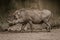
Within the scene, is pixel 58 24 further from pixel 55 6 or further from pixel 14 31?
pixel 14 31

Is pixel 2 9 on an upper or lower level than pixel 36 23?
upper

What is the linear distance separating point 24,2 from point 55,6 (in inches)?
51.6

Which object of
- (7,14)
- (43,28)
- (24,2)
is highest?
(24,2)

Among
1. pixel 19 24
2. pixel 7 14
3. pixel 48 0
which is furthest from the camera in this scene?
pixel 48 0

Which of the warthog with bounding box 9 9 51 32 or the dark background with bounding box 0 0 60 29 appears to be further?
the dark background with bounding box 0 0 60 29

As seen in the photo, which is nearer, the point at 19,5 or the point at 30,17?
the point at 30,17

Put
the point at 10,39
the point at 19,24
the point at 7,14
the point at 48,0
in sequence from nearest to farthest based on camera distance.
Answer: the point at 10,39
the point at 19,24
the point at 7,14
the point at 48,0

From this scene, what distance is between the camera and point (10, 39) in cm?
432

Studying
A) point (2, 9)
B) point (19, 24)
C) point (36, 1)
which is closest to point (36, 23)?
point (19, 24)

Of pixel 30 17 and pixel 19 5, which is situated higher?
pixel 19 5

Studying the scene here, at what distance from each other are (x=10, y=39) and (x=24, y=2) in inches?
93.8

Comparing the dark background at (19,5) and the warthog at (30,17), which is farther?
the dark background at (19,5)

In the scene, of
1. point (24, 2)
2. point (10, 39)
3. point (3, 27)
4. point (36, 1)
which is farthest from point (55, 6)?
point (10, 39)

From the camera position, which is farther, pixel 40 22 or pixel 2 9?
pixel 2 9
